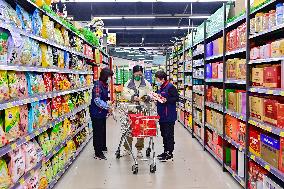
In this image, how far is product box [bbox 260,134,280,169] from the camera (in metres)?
3.65

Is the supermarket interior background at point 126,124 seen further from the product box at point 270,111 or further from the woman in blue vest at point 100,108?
the woman in blue vest at point 100,108

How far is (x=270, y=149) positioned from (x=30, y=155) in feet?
8.60

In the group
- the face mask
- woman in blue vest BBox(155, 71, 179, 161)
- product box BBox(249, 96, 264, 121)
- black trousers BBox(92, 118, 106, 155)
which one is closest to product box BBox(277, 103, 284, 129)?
product box BBox(249, 96, 264, 121)

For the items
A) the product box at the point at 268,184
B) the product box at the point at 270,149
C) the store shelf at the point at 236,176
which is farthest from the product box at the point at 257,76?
the store shelf at the point at 236,176

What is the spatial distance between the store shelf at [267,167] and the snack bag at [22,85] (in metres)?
2.73

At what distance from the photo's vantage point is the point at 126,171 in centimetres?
596

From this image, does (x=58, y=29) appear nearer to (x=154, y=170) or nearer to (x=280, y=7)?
(x=154, y=170)

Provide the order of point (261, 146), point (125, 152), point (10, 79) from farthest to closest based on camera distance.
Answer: point (125, 152)
point (261, 146)
point (10, 79)

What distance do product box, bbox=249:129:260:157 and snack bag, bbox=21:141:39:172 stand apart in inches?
103

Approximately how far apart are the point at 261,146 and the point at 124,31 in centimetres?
2174

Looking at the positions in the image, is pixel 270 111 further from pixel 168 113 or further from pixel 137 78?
pixel 137 78

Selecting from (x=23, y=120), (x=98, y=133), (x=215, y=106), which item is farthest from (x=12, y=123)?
(x=215, y=106)

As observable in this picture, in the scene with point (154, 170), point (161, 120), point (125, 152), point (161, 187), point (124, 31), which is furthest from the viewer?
point (124, 31)

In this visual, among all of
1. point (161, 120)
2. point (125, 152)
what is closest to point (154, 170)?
point (161, 120)
